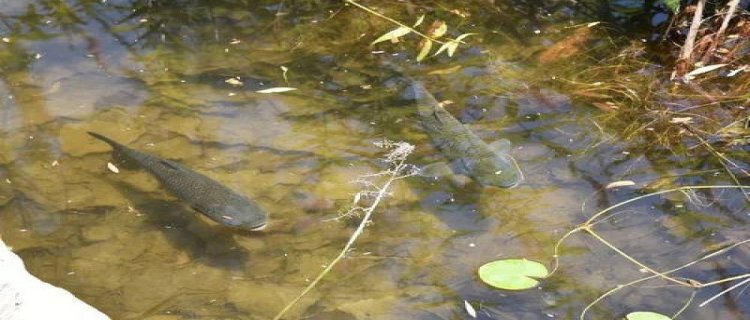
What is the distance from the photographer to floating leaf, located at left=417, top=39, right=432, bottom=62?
5.37m

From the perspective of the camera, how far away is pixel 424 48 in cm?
546

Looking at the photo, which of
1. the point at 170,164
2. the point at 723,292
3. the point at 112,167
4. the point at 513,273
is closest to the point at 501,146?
the point at 513,273

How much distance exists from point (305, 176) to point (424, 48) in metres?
1.61

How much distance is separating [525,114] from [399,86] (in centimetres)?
79

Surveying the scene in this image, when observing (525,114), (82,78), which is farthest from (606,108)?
(82,78)

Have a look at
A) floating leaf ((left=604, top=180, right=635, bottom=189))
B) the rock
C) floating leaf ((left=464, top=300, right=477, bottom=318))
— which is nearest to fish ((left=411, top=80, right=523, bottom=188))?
floating leaf ((left=604, top=180, right=635, bottom=189))

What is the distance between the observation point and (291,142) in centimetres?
452

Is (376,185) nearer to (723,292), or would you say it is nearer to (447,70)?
(447,70)

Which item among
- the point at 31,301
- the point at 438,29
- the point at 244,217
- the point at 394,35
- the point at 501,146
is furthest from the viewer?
the point at 438,29

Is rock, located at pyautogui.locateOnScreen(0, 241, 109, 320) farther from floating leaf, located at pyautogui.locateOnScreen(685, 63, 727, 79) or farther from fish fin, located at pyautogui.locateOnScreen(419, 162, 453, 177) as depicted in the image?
floating leaf, located at pyautogui.locateOnScreen(685, 63, 727, 79)

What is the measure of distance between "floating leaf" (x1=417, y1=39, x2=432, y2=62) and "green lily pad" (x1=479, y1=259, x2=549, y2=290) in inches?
82.4

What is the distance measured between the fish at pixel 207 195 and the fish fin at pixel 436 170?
2.87 feet

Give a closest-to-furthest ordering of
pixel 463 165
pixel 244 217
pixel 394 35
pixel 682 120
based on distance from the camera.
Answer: pixel 244 217, pixel 463 165, pixel 682 120, pixel 394 35

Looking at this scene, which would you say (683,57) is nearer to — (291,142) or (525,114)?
(525,114)
